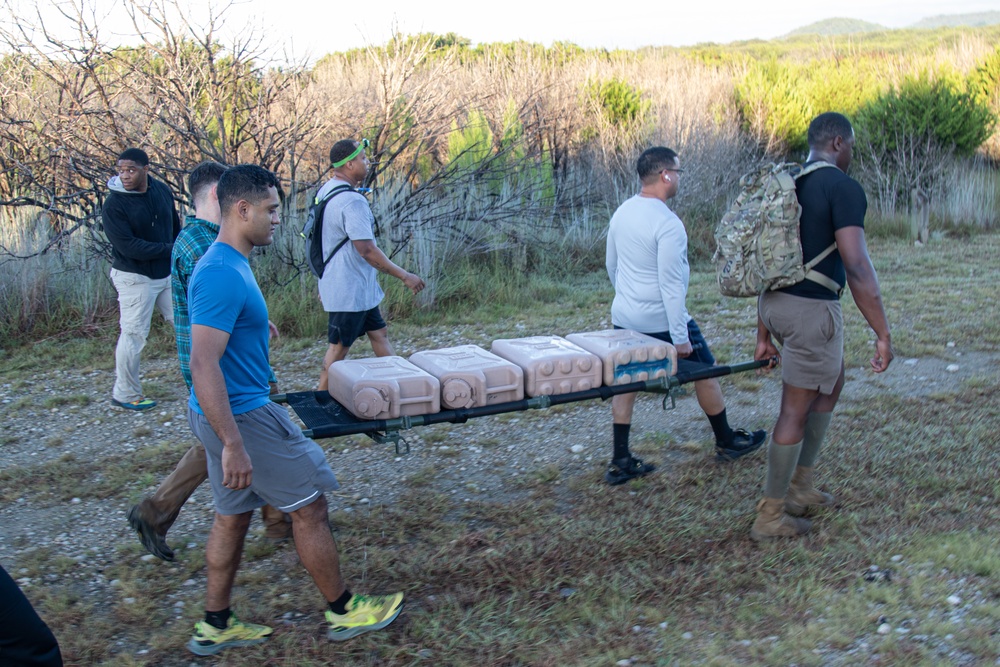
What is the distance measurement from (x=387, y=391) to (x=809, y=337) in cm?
206

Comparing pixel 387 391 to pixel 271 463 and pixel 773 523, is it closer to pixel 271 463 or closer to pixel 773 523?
pixel 271 463

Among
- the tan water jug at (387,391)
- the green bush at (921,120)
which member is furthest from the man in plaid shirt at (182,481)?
the green bush at (921,120)

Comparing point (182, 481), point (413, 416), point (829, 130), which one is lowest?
point (182, 481)

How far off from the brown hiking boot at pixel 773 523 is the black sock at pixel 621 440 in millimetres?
1006

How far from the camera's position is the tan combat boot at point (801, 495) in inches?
182

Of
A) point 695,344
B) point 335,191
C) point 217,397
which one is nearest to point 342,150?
point 335,191

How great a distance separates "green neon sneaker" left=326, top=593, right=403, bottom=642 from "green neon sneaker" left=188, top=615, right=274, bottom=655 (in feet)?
0.98

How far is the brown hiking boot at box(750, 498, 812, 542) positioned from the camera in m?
4.40

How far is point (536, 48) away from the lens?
17.6 meters

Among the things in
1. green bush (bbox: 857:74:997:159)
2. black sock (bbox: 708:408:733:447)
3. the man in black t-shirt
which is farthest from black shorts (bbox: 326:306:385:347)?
green bush (bbox: 857:74:997:159)

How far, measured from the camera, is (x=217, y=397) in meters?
3.14

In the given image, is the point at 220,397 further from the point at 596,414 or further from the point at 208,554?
the point at 596,414

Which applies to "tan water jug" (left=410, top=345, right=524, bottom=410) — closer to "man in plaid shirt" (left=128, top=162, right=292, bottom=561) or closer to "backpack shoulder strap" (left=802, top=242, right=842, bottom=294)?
"man in plaid shirt" (left=128, top=162, right=292, bottom=561)

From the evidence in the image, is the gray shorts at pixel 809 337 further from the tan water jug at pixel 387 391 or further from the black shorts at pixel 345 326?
the black shorts at pixel 345 326
